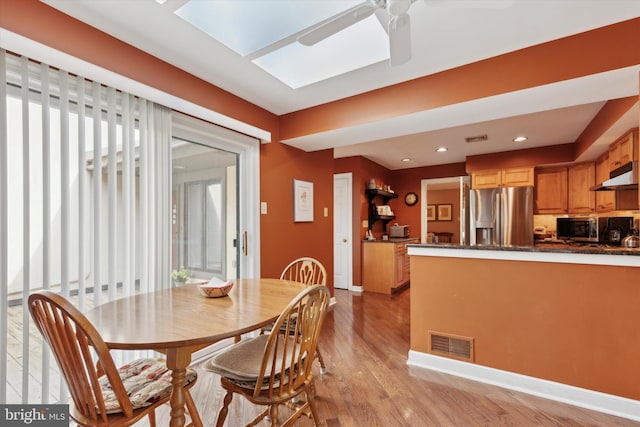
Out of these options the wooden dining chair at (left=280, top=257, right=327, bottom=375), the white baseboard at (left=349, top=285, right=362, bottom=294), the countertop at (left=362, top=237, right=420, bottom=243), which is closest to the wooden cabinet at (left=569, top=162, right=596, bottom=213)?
the countertop at (left=362, top=237, right=420, bottom=243)

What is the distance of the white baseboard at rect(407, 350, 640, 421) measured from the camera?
1.83m

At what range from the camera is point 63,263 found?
1734 mm

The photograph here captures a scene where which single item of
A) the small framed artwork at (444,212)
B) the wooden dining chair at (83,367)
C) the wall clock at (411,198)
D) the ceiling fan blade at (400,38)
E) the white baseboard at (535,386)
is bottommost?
the white baseboard at (535,386)

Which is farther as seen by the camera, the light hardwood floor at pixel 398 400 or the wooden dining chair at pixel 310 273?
the wooden dining chair at pixel 310 273

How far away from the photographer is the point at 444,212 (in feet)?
29.7

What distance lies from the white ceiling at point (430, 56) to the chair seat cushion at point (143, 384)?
189 cm

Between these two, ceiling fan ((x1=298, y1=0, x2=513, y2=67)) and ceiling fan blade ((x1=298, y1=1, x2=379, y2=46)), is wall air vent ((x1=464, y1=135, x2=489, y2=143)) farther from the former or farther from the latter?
ceiling fan blade ((x1=298, y1=1, x2=379, y2=46))

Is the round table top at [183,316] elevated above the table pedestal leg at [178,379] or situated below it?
above

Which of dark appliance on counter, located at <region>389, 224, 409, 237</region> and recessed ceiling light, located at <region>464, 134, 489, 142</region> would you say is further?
dark appliance on counter, located at <region>389, 224, 409, 237</region>

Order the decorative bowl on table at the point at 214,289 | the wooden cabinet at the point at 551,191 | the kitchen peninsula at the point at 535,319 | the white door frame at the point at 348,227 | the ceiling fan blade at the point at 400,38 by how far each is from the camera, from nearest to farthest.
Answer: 1. the ceiling fan blade at the point at 400,38
2. the decorative bowl on table at the point at 214,289
3. the kitchen peninsula at the point at 535,319
4. the wooden cabinet at the point at 551,191
5. the white door frame at the point at 348,227

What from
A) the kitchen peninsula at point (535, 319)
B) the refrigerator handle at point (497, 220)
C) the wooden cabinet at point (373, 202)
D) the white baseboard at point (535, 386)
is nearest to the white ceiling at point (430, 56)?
the kitchen peninsula at point (535, 319)

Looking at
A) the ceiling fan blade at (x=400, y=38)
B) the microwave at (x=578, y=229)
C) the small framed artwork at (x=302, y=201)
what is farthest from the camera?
the microwave at (x=578, y=229)

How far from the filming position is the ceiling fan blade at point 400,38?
1386 millimetres

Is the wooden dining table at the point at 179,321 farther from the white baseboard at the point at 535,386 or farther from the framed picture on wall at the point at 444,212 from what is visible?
the framed picture on wall at the point at 444,212
